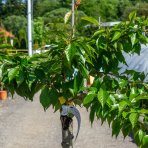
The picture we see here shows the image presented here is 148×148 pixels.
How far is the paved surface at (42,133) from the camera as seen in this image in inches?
282

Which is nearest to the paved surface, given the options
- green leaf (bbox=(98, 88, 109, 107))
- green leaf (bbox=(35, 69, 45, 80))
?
green leaf (bbox=(35, 69, 45, 80))

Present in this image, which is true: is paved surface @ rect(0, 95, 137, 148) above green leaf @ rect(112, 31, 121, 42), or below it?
below

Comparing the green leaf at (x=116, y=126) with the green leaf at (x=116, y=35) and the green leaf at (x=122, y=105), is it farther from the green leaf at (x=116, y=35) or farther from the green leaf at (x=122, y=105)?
the green leaf at (x=116, y=35)

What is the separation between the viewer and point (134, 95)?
6.52 feet

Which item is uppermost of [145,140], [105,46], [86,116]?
[105,46]

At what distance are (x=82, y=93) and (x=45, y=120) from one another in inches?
287

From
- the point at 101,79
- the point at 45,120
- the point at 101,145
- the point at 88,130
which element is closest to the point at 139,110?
the point at 101,79

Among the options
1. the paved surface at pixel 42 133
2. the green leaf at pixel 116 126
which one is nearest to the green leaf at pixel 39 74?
the green leaf at pixel 116 126

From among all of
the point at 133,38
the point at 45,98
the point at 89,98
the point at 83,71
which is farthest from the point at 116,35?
the point at 45,98

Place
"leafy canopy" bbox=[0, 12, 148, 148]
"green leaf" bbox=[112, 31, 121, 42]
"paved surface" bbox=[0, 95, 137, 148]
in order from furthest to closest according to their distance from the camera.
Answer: "paved surface" bbox=[0, 95, 137, 148] → "green leaf" bbox=[112, 31, 121, 42] → "leafy canopy" bbox=[0, 12, 148, 148]

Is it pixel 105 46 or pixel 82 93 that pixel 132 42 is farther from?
pixel 82 93

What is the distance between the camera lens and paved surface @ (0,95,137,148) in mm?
7160

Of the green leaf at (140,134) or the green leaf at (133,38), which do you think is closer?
the green leaf at (140,134)

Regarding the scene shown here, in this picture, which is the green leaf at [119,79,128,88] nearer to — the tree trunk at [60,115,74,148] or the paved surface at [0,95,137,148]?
the tree trunk at [60,115,74,148]
